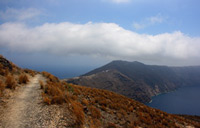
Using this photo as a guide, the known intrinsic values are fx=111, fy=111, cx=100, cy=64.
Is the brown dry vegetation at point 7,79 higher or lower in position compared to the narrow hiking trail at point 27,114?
higher

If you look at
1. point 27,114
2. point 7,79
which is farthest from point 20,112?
point 7,79

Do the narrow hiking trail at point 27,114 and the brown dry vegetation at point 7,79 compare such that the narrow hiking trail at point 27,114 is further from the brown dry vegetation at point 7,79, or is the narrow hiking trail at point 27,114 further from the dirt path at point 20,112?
the brown dry vegetation at point 7,79

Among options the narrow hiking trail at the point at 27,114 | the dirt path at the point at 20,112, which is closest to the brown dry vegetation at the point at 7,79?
the dirt path at the point at 20,112

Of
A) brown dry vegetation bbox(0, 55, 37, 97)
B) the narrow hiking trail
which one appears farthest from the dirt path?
brown dry vegetation bbox(0, 55, 37, 97)

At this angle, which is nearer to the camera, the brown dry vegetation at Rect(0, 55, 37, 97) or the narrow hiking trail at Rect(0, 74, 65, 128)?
the narrow hiking trail at Rect(0, 74, 65, 128)

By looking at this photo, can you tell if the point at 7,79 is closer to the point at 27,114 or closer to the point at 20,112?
the point at 20,112

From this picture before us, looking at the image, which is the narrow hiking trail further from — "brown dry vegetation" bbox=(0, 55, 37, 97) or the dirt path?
"brown dry vegetation" bbox=(0, 55, 37, 97)

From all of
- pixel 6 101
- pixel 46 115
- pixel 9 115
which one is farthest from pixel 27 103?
pixel 46 115

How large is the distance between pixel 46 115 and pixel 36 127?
43.0 inches

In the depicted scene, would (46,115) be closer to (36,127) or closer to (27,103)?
(36,127)

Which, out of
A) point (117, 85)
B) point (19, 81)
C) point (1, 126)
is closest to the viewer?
point (1, 126)

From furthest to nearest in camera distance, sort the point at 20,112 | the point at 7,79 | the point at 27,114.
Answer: the point at 7,79, the point at 20,112, the point at 27,114

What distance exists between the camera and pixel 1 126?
5.18 meters

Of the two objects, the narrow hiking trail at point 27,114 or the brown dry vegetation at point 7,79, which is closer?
the narrow hiking trail at point 27,114
